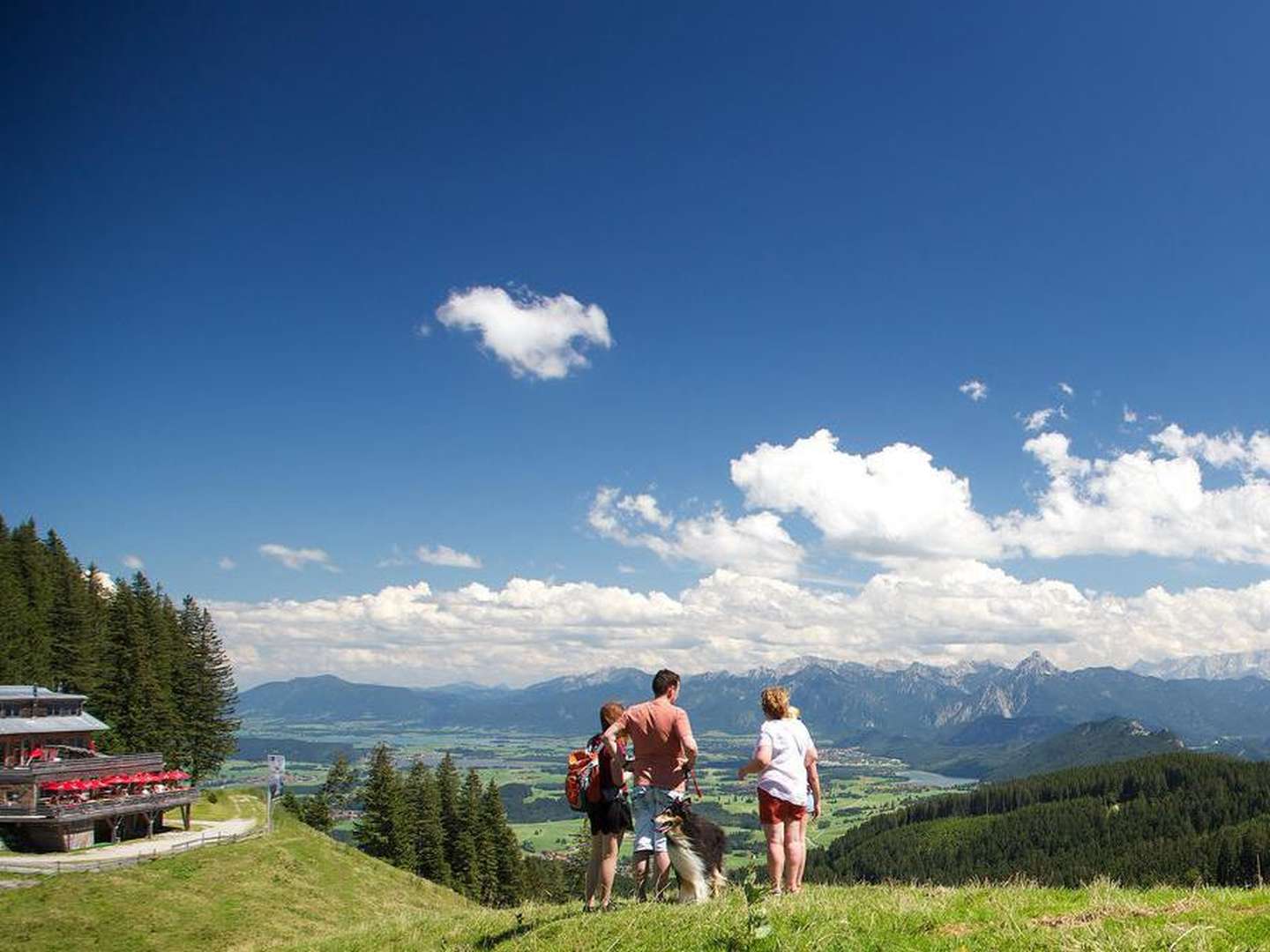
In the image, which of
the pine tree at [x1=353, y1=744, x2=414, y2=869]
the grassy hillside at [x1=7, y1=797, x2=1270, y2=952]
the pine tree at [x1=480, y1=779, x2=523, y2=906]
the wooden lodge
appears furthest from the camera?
the pine tree at [x1=480, y1=779, x2=523, y2=906]

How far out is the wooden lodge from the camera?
39625 millimetres

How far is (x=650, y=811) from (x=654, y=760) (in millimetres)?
654

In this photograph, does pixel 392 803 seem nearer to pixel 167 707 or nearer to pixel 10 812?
pixel 167 707

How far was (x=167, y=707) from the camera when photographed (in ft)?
192

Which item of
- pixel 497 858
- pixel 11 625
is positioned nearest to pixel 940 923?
pixel 497 858

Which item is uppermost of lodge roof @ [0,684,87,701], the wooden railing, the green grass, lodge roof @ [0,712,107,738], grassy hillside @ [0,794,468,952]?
the green grass

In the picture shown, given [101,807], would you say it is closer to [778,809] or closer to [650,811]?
[650,811]

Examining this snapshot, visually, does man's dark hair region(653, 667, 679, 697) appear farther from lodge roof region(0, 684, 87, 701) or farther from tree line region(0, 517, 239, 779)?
tree line region(0, 517, 239, 779)

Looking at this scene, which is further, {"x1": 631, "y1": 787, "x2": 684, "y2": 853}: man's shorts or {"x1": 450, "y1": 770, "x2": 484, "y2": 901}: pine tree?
{"x1": 450, "y1": 770, "x2": 484, "y2": 901}: pine tree

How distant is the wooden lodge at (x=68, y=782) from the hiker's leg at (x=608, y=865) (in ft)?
138

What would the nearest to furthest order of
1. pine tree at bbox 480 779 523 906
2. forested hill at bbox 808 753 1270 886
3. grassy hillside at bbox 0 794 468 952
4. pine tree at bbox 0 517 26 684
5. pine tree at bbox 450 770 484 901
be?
grassy hillside at bbox 0 794 468 952 → pine tree at bbox 0 517 26 684 → pine tree at bbox 450 770 484 901 → pine tree at bbox 480 779 523 906 → forested hill at bbox 808 753 1270 886

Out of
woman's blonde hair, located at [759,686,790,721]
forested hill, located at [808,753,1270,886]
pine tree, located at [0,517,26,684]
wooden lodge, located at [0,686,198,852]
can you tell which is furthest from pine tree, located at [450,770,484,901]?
forested hill, located at [808,753,1270,886]

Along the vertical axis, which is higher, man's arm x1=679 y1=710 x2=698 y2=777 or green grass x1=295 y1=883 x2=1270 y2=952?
man's arm x1=679 y1=710 x2=698 y2=777

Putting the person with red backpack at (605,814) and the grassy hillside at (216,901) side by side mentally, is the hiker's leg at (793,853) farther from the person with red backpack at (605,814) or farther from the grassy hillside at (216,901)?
the grassy hillside at (216,901)
